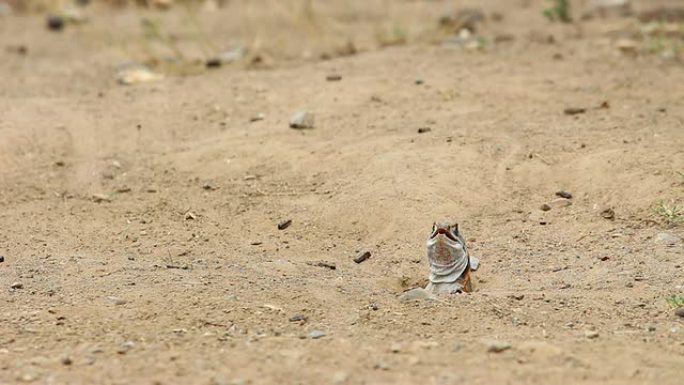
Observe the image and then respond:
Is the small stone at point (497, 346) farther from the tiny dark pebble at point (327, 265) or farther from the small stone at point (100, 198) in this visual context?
the small stone at point (100, 198)

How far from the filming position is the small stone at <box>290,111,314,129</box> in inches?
268

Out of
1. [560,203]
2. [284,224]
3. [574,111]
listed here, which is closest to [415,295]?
[284,224]

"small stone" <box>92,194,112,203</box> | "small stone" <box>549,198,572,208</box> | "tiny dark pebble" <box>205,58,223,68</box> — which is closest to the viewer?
"small stone" <box>549,198,572,208</box>

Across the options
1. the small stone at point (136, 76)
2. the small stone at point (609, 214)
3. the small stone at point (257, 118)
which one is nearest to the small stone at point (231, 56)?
→ the small stone at point (136, 76)

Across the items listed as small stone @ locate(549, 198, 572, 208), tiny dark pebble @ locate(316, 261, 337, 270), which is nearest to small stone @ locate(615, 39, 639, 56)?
small stone @ locate(549, 198, 572, 208)

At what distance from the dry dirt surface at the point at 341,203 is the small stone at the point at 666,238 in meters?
0.02

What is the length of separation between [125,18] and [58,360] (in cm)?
647

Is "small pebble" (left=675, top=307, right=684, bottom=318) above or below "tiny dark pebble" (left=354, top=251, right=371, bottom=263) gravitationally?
above

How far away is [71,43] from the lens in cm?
939

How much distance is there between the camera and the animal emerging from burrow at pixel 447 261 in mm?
5078

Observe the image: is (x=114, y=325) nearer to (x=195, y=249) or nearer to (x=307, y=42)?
(x=195, y=249)

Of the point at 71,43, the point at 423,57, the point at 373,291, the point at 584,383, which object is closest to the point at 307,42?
the point at 423,57

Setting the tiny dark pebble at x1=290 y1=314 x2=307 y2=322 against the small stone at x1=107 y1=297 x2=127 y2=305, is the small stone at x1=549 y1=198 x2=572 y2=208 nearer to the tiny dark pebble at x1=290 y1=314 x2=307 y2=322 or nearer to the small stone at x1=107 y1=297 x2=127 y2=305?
the tiny dark pebble at x1=290 y1=314 x2=307 y2=322

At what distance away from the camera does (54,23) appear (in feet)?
32.2
